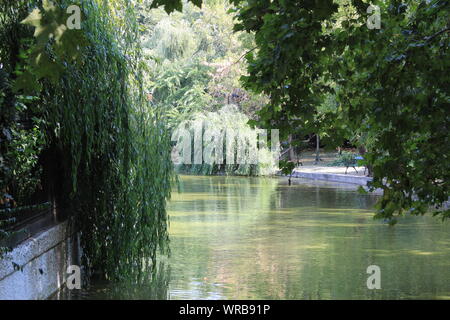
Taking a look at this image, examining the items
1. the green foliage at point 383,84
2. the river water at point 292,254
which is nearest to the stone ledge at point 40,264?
the river water at point 292,254

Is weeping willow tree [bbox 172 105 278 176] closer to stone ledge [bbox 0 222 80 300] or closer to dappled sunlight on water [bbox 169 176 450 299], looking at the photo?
dappled sunlight on water [bbox 169 176 450 299]

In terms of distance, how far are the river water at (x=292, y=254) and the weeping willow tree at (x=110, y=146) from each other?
1.97ft

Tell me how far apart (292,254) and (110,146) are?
14.1 feet

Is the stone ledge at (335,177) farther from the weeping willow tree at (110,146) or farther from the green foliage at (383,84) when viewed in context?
the green foliage at (383,84)

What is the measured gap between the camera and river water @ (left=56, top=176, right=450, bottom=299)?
9.34m

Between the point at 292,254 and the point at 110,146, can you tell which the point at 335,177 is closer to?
the point at 292,254

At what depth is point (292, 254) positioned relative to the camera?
12242 mm

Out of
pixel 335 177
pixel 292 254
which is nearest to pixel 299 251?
pixel 292 254

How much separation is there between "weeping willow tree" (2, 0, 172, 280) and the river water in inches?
23.7

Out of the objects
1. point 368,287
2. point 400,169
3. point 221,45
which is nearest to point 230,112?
point 221,45

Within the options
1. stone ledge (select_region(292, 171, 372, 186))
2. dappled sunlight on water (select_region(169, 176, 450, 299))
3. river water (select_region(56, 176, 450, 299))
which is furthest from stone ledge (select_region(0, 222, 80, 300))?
stone ledge (select_region(292, 171, 372, 186))
